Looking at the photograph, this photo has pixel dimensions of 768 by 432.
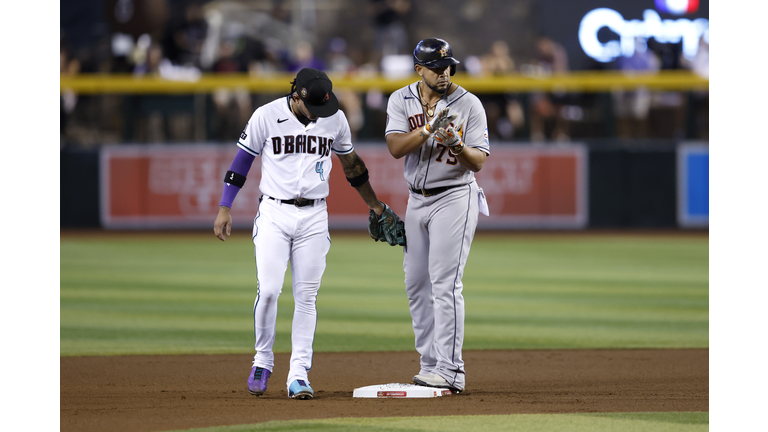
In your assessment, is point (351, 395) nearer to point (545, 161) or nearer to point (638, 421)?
point (638, 421)

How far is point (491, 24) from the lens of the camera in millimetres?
23047

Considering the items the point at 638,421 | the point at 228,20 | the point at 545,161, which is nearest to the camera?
the point at 638,421

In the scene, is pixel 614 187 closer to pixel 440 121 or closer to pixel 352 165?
pixel 352 165

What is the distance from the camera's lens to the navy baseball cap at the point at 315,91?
484 cm

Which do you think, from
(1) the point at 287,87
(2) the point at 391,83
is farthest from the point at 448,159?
(1) the point at 287,87

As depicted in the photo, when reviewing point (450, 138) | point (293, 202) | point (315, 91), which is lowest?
point (293, 202)

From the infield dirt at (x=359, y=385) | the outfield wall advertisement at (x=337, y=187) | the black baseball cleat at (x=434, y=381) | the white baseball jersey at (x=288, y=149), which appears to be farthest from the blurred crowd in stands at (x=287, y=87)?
the black baseball cleat at (x=434, y=381)

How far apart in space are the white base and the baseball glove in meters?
0.82

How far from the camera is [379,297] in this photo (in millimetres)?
9961

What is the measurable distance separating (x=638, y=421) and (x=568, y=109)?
44.3 feet

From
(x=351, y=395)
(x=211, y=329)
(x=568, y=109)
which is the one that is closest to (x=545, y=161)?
(x=568, y=109)

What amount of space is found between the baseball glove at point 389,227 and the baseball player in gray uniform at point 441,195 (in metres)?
0.09

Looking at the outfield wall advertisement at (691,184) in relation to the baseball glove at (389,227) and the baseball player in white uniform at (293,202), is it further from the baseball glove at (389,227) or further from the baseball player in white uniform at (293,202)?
the baseball player in white uniform at (293,202)

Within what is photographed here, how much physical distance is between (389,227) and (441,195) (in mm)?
377
